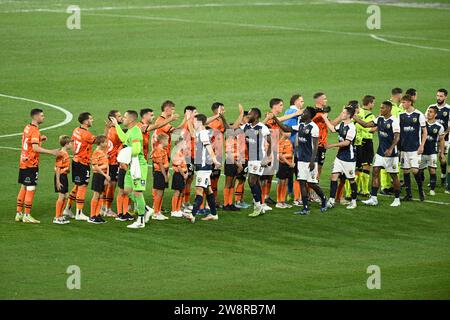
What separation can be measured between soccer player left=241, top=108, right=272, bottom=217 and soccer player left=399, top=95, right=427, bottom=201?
348 centimetres

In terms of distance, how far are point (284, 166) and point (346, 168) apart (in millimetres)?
1295

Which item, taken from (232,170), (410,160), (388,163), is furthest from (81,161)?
(410,160)

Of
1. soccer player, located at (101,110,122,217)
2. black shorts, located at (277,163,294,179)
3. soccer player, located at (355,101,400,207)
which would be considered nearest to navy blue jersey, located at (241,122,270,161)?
black shorts, located at (277,163,294,179)

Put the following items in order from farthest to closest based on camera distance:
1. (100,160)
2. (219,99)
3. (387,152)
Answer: (219,99) < (387,152) < (100,160)

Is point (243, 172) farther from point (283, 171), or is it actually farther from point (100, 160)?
point (100, 160)

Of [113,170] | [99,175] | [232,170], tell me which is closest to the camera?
[99,175]

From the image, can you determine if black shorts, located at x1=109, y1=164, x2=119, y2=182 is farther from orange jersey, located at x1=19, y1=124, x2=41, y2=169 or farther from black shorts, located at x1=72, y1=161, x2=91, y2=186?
orange jersey, located at x1=19, y1=124, x2=41, y2=169

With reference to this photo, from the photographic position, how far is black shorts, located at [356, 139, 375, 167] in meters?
24.1

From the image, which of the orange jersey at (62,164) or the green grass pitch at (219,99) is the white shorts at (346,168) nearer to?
the green grass pitch at (219,99)

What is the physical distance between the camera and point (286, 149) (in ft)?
76.6

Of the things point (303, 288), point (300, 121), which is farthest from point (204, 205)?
point (303, 288)

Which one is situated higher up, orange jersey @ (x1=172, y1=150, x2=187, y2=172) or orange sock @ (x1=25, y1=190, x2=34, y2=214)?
orange jersey @ (x1=172, y1=150, x2=187, y2=172)

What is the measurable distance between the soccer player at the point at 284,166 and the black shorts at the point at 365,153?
1654mm

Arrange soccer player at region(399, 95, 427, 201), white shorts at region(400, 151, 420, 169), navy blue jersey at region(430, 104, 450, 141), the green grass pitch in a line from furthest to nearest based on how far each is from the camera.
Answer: navy blue jersey at region(430, 104, 450, 141)
white shorts at region(400, 151, 420, 169)
soccer player at region(399, 95, 427, 201)
the green grass pitch
